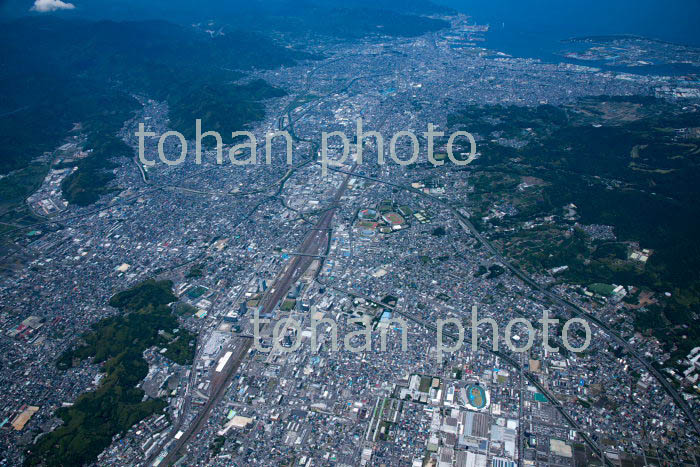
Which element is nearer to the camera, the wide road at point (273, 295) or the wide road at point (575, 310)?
the wide road at point (575, 310)

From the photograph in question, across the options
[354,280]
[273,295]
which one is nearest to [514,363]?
[354,280]

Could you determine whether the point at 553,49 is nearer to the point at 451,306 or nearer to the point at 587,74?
the point at 587,74

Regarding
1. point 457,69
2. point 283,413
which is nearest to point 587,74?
point 457,69

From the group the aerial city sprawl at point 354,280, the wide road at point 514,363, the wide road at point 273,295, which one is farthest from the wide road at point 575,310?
the wide road at point 273,295

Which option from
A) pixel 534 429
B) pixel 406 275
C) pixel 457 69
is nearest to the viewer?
pixel 534 429

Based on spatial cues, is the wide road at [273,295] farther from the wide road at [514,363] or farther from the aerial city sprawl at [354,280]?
the wide road at [514,363]

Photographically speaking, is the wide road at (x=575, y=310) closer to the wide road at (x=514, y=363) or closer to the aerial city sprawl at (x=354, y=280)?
the aerial city sprawl at (x=354, y=280)

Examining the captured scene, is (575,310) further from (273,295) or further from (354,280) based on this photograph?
(273,295)

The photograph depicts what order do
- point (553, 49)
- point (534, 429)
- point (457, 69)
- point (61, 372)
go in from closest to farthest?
point (534, 429), point (61, 372), point (457, 69), point (553, 49)
